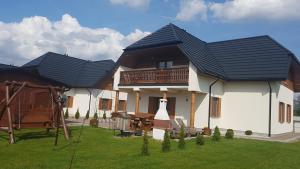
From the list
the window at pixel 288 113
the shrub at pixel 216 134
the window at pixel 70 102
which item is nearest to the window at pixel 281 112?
the window at pixel 288 113

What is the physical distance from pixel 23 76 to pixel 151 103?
8.61 m

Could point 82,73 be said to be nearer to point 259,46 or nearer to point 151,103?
point 151,103

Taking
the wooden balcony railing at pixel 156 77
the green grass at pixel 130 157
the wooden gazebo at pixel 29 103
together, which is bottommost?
the green grass at pixel 130 157

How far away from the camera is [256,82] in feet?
60.1

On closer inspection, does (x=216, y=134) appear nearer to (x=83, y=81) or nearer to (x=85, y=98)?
(x=85, y=98)

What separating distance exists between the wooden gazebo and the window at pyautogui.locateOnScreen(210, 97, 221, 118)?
31.7ft

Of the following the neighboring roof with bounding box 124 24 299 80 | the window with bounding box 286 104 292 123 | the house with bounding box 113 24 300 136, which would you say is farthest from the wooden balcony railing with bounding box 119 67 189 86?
the window with bounding box 286 104 292 123

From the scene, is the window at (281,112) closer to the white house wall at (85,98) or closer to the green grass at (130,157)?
the green grass at (130,157)

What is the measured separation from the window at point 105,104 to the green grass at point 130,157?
58.3ft

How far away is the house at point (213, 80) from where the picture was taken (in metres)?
17.2

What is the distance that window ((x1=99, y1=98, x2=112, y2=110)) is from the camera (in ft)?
96.2

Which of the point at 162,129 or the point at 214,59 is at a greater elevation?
the point at 214,59

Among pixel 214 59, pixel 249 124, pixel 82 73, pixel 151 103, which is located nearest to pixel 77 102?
pixel 82 73

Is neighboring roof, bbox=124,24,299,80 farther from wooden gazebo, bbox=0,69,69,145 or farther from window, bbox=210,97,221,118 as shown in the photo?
wooden gazebo, bbox=0,69,69,145
